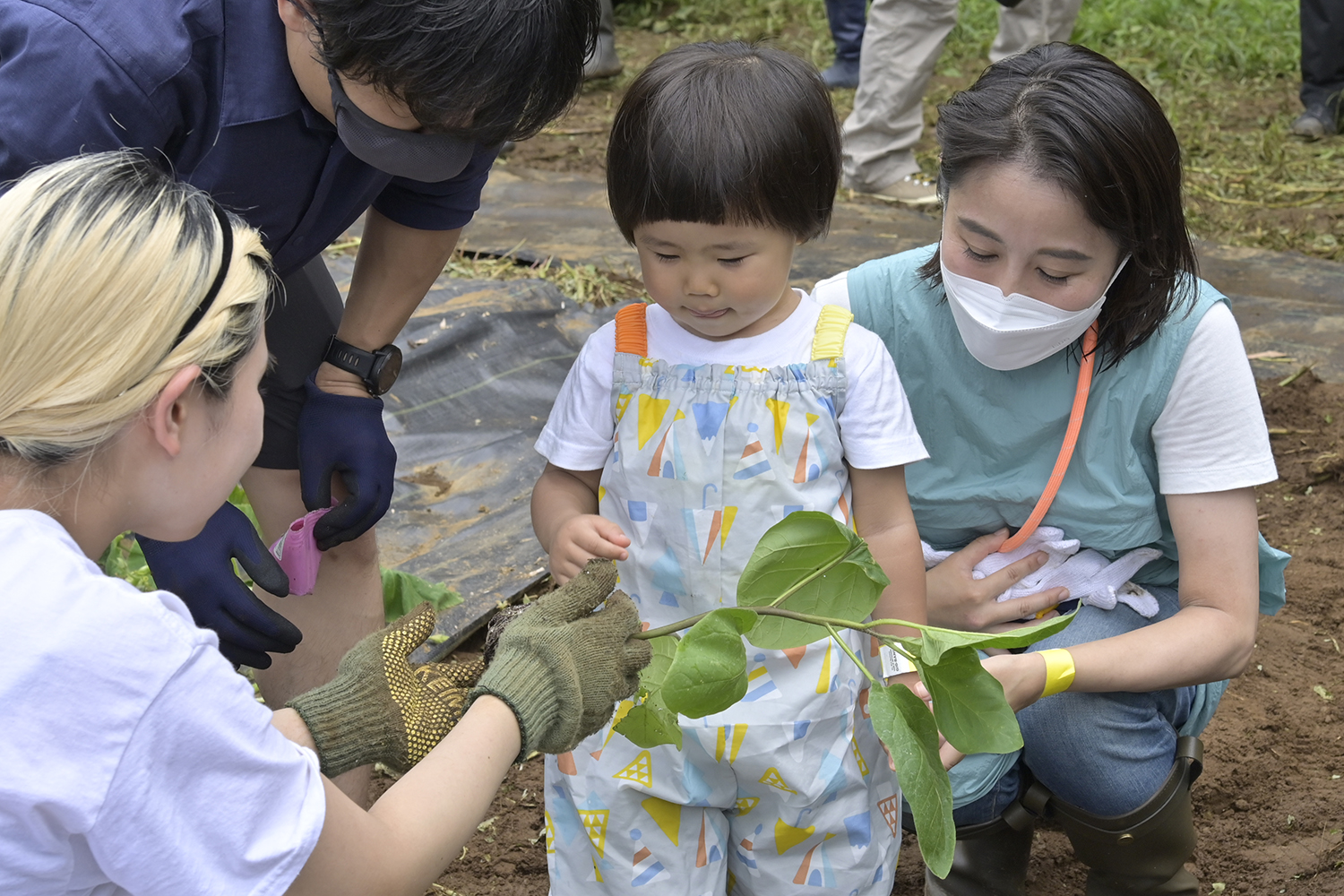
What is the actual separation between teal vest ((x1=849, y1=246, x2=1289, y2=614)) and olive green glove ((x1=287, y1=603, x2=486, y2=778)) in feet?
2.45

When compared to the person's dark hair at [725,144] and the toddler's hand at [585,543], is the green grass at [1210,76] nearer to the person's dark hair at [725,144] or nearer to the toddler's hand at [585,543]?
the person's dark hair at [725,144]

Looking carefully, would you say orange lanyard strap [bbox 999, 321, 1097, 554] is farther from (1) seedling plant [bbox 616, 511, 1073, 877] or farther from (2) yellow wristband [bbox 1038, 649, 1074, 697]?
(1) seedling plant [bbox 616, 511, 1073, 877]

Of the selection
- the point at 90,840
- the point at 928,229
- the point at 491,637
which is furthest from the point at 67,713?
the point at 928,229

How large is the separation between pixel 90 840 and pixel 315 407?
94 centimetres

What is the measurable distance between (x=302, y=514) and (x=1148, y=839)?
4.22ft

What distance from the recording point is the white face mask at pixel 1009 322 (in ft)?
5.00

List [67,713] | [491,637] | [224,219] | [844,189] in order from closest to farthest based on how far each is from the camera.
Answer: [67,713] → [224,219] → [491,637] → [844,189]

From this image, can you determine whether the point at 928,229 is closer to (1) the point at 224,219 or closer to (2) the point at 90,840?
(1) the point at 224,219

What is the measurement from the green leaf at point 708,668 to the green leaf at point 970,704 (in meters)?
0.19

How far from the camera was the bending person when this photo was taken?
1.49 metres

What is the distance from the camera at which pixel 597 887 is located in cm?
154

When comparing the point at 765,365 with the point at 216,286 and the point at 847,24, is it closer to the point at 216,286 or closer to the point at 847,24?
the point at 216,286

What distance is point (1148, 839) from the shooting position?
168 centimetres

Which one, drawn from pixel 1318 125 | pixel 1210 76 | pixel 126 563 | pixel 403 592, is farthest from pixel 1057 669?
pixel 1210 76
